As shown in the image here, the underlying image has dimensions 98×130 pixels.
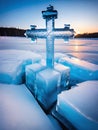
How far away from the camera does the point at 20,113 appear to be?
1.45 meters

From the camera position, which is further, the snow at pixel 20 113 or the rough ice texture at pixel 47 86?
the rough ice texture at pixel 47 86

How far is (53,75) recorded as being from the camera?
Result: 1669mm

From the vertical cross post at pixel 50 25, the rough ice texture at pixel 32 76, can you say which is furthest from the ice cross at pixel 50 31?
the rough ice texture at pixel 32 76

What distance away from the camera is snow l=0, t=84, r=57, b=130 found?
1265 mm

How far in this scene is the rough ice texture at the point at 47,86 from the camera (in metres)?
1.62

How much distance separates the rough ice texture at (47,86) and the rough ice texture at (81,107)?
0.30 meters

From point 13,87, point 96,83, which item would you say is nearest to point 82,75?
point 96,83

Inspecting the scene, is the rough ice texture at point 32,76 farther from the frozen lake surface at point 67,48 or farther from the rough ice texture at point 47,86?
the frozen lake surface at point 67,48

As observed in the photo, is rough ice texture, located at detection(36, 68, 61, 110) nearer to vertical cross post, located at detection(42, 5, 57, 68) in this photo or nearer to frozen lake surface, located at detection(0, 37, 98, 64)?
vertical cross post, located at detection(42, 5, 57, 68)

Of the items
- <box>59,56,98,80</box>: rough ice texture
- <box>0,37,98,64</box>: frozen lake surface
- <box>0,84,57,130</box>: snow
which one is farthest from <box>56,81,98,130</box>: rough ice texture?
<box>0,37,98,64</box>: frozen lake surface

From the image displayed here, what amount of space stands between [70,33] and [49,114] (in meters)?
1.10

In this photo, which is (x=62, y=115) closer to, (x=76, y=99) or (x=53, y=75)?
(x=76, y=99)

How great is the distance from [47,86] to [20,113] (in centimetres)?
45

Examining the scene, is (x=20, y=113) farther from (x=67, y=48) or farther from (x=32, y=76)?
(x=67, y=48)
